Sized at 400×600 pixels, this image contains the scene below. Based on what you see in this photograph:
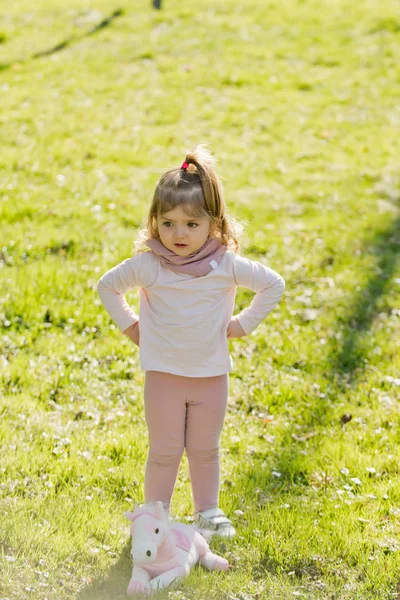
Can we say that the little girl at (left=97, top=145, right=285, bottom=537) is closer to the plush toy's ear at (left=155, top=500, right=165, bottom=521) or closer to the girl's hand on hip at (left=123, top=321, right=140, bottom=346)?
the girl's hand on hip at (left=123, top=321, right=140, bottom=346)

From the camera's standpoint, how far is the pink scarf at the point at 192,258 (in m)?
3.56

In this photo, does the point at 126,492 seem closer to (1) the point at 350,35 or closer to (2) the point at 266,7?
(1) the point at 350,35

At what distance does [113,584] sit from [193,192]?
169 cm

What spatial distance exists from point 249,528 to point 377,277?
3.55 metres

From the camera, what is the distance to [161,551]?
11.3 feet

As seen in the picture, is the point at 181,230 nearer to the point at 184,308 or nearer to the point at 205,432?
the point at 184,308

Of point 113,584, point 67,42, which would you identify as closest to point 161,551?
point 113,584

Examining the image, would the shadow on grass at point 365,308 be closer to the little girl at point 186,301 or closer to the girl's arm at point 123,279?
the little girl at point 186,301

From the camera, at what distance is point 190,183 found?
3545 mm

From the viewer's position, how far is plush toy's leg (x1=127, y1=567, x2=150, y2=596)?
333 cm

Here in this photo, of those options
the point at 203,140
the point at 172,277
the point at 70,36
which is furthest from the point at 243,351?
the point at 70,36

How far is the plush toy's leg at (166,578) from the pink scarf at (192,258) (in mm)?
1246

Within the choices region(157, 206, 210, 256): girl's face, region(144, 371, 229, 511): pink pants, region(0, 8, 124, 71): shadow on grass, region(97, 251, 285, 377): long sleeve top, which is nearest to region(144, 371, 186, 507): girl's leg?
region(144, 371, 229, 511): pink pants

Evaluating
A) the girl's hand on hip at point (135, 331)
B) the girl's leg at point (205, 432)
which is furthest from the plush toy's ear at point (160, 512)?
the girl's hand on hip at point (135, 331)
